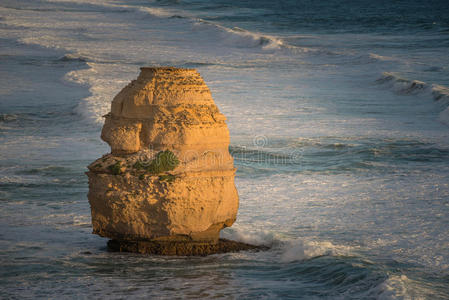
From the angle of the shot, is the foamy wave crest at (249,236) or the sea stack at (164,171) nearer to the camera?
the sea stack at (164,171)

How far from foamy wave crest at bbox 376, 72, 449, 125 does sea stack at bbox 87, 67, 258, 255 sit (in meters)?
15.6

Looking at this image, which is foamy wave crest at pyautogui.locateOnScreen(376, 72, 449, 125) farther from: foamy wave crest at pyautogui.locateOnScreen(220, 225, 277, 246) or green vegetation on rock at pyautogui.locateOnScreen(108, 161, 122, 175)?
green vegetation on rock at pyautogui.locateOnScreen(108, 161, 122, 175)

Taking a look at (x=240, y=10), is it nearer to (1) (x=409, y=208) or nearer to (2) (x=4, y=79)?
(2) (x=4, y=79)

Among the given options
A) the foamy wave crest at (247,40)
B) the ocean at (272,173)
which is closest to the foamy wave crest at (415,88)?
the ocean at (272,173)

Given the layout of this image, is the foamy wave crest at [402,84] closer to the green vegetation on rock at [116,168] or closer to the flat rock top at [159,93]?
the flat rock top at [159,93]

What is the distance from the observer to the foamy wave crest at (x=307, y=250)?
7945 millimetres

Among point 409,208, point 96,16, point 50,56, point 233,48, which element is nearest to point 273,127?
point 409,208

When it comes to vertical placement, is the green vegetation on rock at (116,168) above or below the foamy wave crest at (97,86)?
above

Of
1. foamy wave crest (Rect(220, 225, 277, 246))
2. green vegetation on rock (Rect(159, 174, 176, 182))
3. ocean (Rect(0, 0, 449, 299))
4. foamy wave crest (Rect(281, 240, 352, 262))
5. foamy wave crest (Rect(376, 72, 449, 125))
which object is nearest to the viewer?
ocean (Rect(0, 0, 449, 299))

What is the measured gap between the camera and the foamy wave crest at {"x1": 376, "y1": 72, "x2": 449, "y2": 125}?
24.5 m

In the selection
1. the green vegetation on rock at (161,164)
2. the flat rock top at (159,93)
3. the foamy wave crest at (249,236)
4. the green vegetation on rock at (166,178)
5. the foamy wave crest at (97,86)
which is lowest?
the foamy wave crest at (249,236)

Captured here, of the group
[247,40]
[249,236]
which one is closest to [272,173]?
[249,236]

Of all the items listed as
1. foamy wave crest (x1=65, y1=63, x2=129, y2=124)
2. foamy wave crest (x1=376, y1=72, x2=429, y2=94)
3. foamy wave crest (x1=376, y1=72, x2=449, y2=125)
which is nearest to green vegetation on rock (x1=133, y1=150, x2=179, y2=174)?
foamy wave crest (x1=65, y1=63, x2=129, y2=124)

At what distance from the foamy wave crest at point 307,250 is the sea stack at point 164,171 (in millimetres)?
807
